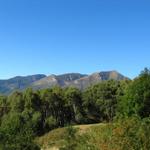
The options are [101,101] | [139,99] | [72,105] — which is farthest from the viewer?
[101,101]

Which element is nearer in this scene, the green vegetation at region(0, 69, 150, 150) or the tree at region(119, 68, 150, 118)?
the tree at region(119, 68, 150, 118)

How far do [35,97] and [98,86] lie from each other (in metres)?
24.4

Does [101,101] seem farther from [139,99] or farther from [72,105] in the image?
[139,99]

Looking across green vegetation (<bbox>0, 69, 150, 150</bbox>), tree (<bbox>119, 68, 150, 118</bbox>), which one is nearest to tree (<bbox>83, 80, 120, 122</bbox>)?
green vegetation (<bbox>0, 69, 150, 150</bbox>)

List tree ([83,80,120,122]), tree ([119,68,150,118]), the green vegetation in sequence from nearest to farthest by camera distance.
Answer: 1. tree ([119,68,150,118])
2. the green vegetation
3. tree ([83,80,120,122])

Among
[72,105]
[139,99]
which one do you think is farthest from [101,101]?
[139,99]

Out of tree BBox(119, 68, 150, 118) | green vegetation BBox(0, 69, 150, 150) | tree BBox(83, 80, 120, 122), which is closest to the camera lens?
tree BBox(119, 68, 150, 118)

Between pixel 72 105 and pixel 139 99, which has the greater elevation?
pixel 139 99

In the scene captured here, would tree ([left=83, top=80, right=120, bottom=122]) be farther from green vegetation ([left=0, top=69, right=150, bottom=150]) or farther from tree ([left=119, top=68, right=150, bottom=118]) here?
tree ([left=119, top=68, right=150, bottom=118])

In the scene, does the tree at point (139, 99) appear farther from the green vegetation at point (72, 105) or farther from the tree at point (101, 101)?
the tree at point (101, 101)

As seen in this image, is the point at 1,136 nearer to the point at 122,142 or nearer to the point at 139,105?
the point at 122,142

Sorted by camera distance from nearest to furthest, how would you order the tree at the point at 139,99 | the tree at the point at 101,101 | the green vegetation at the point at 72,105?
the tree at the point at 139,99
the green vegetation at the point at 72,105
the tree at the point at 101,101

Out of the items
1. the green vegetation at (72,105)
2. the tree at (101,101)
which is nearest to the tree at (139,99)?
the green vegetation at (72,105)

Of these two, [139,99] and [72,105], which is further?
[72,105]
